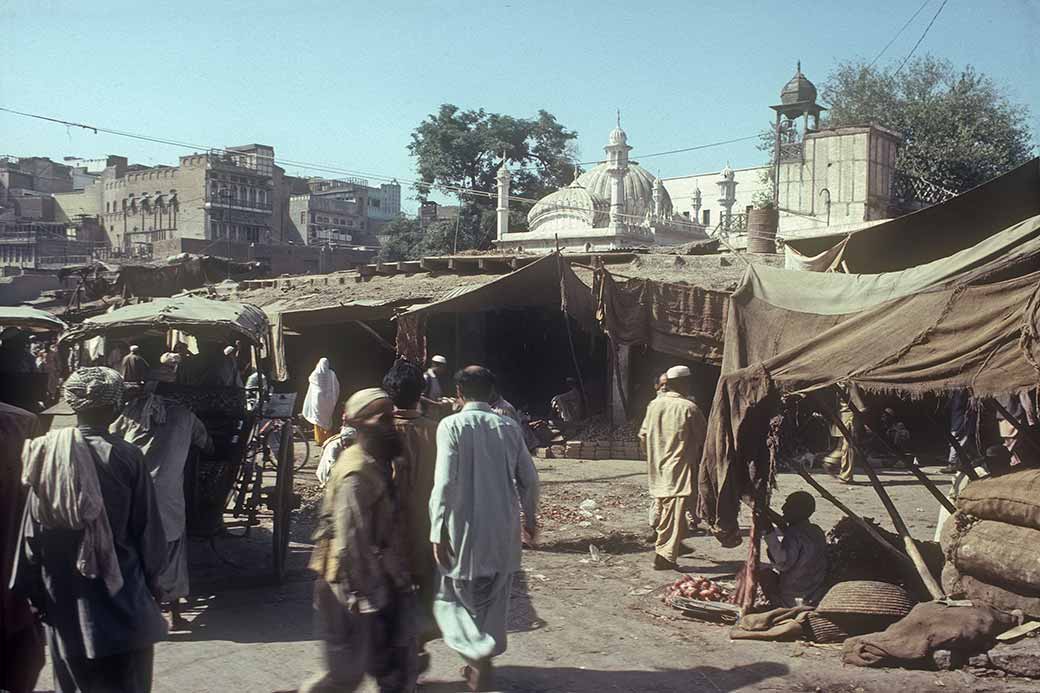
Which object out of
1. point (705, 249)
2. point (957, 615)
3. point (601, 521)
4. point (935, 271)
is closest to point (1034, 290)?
point (935, 271)

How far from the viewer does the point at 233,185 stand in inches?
1983

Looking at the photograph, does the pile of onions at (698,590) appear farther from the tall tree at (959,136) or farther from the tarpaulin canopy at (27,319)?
the tall tree at (959,136)

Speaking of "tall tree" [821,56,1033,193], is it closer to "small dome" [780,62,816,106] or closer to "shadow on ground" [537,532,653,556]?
"small dome" [780,62,816,106]

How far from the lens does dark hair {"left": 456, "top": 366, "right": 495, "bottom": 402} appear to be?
4.81 m

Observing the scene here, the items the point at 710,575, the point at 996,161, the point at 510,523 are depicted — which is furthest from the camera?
the point at 996,161

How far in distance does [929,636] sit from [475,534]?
2.70 metres

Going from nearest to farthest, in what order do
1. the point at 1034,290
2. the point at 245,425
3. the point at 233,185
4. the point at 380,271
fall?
the point at 1034,290 < the point at 245,425 < the point at 380,271 < the point at 233,185

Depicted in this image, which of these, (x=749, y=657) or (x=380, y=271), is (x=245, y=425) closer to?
(x=749, y=657)

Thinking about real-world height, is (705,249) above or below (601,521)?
above

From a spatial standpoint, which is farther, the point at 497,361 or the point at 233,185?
the point at 233,185

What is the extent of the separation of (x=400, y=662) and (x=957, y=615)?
10.9ft

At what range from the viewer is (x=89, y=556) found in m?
3.51

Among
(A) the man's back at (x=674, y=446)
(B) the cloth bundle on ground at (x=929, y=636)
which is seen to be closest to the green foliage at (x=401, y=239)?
(A) the man's back at (x=674, y=446)

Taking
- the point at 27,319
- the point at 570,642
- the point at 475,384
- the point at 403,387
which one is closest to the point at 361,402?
the point at 403,387
